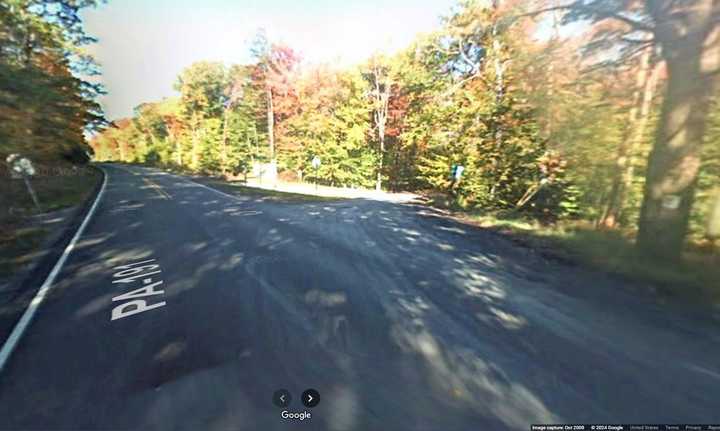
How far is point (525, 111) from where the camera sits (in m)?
12.3

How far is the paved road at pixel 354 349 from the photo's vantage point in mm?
2643

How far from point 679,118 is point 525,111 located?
7098 millimetres

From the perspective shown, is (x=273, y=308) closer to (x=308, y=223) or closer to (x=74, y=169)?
(x=308, y=223)

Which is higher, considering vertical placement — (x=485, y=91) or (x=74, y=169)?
(x=485, y=91)

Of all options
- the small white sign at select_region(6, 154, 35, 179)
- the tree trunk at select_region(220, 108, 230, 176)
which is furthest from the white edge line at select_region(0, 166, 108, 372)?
the tree trunk at select_region(220, 108, 230, 176)

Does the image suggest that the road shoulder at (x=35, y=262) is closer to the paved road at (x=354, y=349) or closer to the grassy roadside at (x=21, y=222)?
the grassy roadside at (x=21, y=222)

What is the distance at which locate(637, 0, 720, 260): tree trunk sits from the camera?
5465mm

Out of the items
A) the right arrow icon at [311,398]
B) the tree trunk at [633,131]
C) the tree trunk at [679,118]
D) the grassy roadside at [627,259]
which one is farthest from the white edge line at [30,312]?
the tree trunk at [633,131]

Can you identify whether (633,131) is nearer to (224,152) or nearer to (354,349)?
(354,349)

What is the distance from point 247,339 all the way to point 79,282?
409 centimetres

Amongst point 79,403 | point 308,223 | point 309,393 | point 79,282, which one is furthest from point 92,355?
point 308,223

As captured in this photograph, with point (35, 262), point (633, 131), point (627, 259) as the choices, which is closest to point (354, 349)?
point (627, 259)

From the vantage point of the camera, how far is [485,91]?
1454 cm

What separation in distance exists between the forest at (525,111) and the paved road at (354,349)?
3.43 metres
